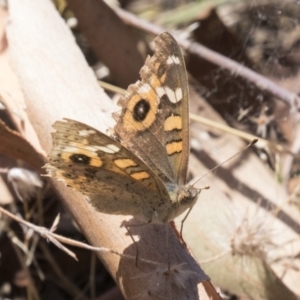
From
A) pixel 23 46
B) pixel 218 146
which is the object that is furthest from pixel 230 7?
pixel 23 46

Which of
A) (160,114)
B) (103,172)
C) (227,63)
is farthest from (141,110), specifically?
(227,63)

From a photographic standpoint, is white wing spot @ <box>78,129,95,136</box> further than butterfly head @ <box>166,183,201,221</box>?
No

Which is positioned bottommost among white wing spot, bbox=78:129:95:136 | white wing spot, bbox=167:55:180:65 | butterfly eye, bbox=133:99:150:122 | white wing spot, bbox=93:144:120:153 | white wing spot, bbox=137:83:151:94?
white wing spot, bbox=93:144:120:153

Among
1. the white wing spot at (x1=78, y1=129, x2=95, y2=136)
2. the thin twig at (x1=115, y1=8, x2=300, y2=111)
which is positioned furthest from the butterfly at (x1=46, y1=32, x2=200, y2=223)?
the thin twig at (x1=115, y1=8, x2=300, y2=111)

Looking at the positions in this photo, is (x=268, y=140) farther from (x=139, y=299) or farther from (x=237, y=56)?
(x=139, y=299)

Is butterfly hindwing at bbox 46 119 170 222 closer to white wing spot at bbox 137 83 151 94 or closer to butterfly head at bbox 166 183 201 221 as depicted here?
butterfly head at bbox 166 183 201 221

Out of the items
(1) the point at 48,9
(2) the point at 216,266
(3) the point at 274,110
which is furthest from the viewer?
(3) the point at 274,110

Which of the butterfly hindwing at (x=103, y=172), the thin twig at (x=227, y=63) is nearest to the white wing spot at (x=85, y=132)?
the butterfly hindwing at (x=103, y=172)

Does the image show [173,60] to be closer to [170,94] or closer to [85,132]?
[170,94]
